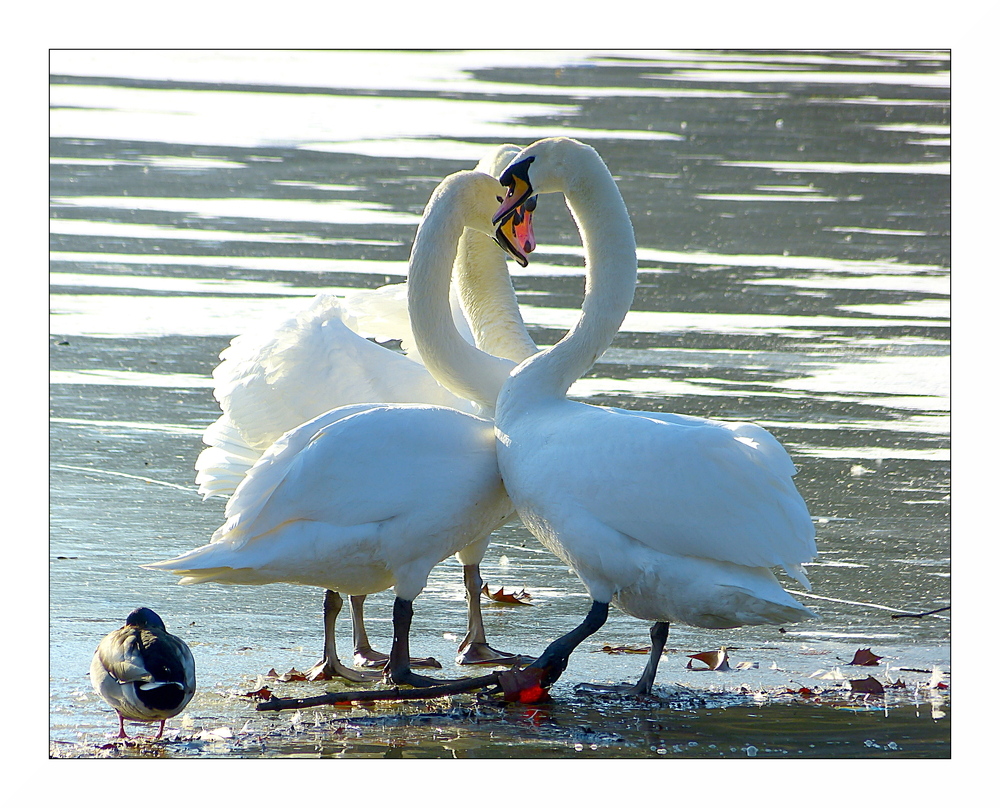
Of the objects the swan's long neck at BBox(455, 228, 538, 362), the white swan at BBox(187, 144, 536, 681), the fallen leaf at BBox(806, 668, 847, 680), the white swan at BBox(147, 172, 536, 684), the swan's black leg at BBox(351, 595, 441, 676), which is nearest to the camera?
the white swan at BBox(147, 172, 536, 684)

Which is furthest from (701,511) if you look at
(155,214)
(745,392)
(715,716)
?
(155,214)

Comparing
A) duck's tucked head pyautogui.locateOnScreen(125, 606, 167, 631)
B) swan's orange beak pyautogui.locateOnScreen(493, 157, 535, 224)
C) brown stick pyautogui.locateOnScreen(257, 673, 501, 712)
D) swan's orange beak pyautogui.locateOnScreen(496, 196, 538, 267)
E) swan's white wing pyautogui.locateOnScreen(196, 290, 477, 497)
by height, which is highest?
swan's orange beak pyautogui.locateOnScreen(493, 157, 535, 224)

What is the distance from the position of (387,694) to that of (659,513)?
1.13 metres

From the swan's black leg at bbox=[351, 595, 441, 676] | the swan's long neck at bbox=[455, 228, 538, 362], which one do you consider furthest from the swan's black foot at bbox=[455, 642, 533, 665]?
the swan's long neck at bbox=[455, 228, 538, 362]

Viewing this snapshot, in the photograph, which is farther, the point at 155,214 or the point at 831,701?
the point at 155,214

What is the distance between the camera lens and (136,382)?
9.16m

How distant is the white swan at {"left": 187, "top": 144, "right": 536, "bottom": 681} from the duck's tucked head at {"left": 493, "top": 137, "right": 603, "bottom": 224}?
1.99ft

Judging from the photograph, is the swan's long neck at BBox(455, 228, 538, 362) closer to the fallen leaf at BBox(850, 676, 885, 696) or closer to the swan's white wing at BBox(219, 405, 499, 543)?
the swan's white wing at BBox(219, 405, 499, 543)

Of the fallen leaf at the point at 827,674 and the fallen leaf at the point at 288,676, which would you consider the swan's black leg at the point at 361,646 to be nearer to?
the fallen leaf at the point at 288,676

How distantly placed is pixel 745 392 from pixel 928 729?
4.40 meters

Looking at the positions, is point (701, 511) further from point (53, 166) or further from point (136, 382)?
point (53, 166)

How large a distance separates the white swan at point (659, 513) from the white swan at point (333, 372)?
75 cm

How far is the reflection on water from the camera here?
5078 mm

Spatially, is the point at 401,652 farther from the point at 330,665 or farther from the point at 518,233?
the point at 518,233
